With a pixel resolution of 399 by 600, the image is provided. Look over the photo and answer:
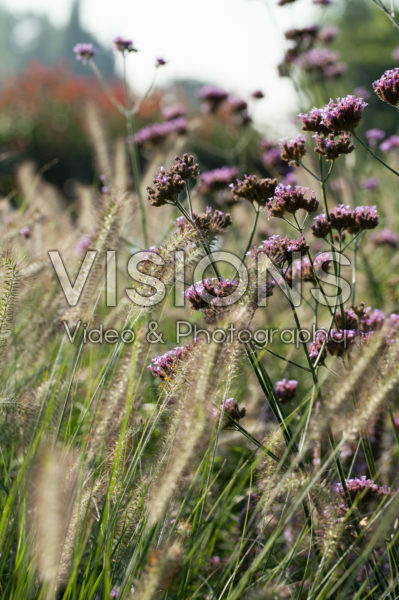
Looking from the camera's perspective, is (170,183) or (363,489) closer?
(363,489)

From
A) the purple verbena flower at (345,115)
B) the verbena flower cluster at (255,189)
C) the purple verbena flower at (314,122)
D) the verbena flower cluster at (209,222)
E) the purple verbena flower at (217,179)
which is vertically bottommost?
the purple verbena flower at (217,179)

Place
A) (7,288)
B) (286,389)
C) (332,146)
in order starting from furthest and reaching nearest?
(286,389)
(332,146)
(7,288)

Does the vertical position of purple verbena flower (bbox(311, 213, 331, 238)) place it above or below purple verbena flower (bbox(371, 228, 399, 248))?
above

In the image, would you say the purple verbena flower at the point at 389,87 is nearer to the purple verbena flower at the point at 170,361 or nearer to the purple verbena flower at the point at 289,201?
the purple verbena flower at the point at 289,201

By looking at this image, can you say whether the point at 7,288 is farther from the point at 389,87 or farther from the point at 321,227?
the point at 389,87

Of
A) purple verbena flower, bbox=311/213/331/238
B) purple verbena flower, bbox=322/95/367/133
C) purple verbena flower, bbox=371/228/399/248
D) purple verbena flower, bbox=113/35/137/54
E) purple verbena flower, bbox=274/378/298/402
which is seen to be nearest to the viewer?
purple verbena flower, bbox=322/95/367/133

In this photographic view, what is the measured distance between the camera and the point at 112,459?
1845 millimetres

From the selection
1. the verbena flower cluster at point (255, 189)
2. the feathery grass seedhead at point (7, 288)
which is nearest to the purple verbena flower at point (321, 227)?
the verbena flower cluster at point (255, 189)

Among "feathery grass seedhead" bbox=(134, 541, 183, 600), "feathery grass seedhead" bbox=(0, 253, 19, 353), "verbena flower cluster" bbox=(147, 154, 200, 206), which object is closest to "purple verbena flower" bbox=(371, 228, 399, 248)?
"verbena flower cluster" bbox=(147, 154, 200, 206)

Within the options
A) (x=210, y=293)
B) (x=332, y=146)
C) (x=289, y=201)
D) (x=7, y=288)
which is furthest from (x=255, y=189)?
(x=7, y=288)

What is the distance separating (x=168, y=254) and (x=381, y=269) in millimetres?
3876

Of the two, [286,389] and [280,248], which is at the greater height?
[280,248]

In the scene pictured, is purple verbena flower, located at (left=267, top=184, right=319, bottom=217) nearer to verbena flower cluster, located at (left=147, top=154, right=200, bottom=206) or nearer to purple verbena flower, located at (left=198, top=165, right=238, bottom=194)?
verbena flower cluster, located at (left=147, top=154, right=200, bottom=206)

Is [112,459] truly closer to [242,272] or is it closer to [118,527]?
[118,527]
